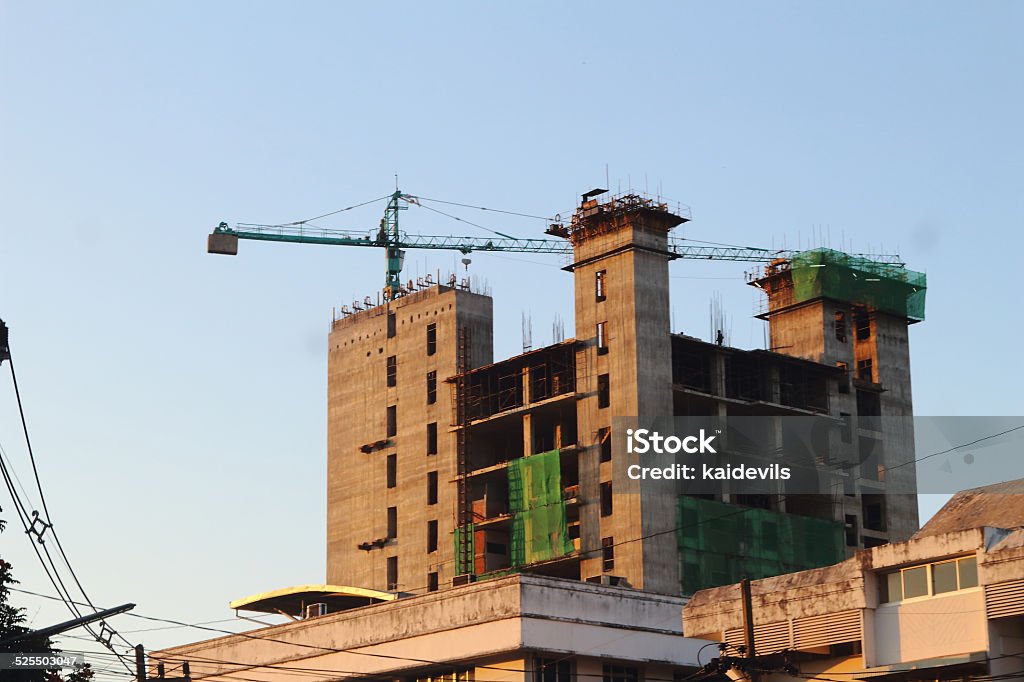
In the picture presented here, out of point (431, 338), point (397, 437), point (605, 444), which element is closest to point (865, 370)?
point (605, 444)

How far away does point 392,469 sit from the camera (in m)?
135

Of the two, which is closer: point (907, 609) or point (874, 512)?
point (907, 609)

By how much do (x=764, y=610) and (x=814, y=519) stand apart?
246 ft

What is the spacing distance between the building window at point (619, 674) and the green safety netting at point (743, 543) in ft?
139

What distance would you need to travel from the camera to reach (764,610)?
53281mm

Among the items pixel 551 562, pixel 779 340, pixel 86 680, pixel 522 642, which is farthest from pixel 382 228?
pixel 86 680

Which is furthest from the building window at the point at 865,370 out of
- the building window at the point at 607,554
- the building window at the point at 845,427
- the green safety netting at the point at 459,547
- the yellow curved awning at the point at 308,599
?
the yellow curved awning at the point at 308,599

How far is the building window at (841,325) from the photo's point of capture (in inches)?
5468

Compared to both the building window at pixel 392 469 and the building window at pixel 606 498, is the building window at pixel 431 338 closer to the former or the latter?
the building window at pixel 392 469

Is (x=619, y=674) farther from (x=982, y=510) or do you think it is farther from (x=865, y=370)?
(x=865, y=370)

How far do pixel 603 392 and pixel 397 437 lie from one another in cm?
2138

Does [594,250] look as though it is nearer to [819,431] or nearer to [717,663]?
[819,431]

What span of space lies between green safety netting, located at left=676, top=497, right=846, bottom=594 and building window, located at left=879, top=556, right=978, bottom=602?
64253 millimetres

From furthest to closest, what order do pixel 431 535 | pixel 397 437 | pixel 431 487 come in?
pixel 397 437 < pixel 431 487 < pixel 431 535
